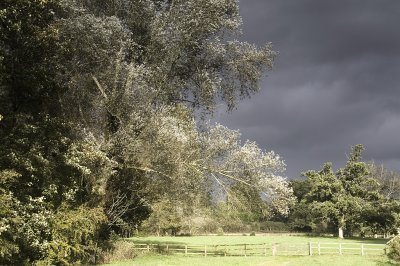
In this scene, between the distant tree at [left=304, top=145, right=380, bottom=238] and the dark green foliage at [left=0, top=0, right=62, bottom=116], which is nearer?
the dark green foliage at [left=0, top=0, right=62, bottom=116]

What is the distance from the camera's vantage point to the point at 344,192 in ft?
283

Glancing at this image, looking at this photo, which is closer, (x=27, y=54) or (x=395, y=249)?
(x=27, y=54)

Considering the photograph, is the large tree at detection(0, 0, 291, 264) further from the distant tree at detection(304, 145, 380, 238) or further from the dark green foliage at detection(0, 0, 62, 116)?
the distant tree at detection(304, 145, 380, 238)

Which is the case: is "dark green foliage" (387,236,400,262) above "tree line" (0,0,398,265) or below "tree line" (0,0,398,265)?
below

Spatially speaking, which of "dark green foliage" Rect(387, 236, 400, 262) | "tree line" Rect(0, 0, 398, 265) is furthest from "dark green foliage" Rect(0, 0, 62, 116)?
"dark green foliage" Rect(387, 236, 400, 262)

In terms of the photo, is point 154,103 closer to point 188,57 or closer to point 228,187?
point 188,57

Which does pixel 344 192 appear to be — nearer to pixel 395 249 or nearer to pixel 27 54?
pixel 395 249

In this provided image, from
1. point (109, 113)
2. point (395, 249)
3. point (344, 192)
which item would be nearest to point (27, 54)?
point (109, 113)

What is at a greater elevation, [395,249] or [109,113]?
[109,113]

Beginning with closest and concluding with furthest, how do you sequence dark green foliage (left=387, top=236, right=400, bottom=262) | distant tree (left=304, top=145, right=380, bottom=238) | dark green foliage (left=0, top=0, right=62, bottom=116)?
dark green foliage (left=0, top=0, right=62, bottom=116) < dark green foliage (left=387, top=236, right=400, bottom=262) < distant tree (left=304, top=145, right=380, bottom=238)

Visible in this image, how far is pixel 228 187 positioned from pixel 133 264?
7074 mm

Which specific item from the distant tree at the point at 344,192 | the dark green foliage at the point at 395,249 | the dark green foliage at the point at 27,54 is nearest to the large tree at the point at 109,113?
the dark green foliage at the point at 27,54

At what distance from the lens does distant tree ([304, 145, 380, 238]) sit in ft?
270

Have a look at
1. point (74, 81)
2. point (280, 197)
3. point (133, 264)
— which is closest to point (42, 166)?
point (74, 81)
